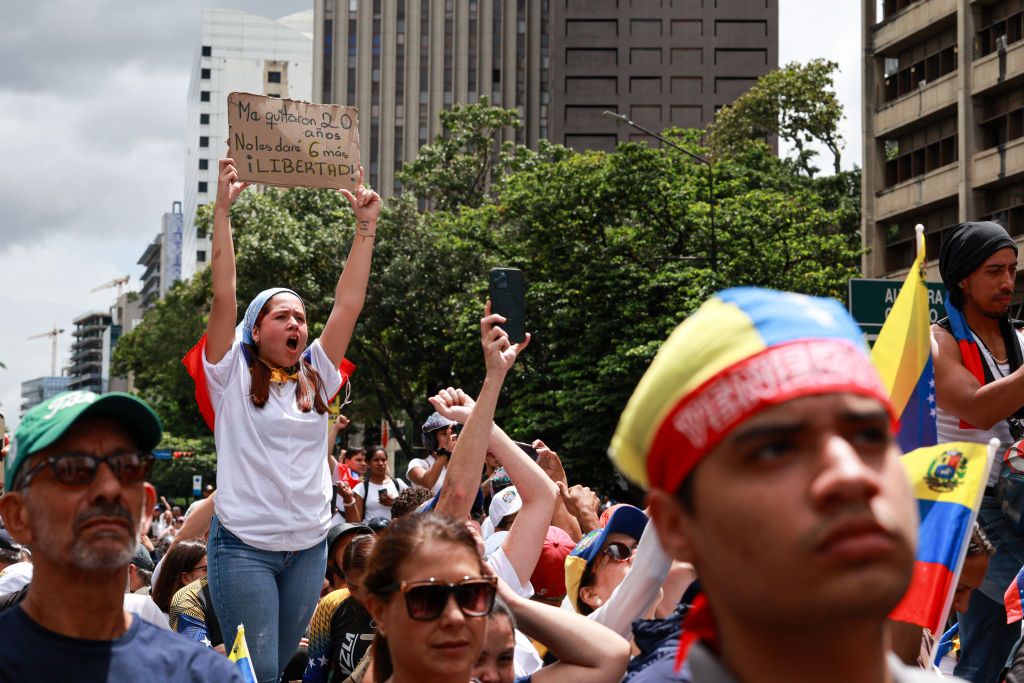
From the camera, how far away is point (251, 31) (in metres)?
133

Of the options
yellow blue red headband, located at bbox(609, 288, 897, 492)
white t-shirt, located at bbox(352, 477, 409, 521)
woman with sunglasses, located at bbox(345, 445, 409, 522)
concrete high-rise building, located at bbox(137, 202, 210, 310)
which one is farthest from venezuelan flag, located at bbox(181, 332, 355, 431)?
concrete high-rise building, located at bbox(137, 202, 210, 310)

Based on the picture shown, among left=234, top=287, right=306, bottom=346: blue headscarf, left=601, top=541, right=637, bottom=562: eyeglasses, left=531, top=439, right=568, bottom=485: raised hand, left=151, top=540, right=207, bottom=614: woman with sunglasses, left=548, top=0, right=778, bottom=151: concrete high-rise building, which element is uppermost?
left=548, top=0, right=778, bottom=151: concrete high-rise building

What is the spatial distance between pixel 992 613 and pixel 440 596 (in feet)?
8.53

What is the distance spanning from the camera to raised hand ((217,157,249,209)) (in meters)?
5.05

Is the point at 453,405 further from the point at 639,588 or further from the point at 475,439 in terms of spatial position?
the point at 639,588

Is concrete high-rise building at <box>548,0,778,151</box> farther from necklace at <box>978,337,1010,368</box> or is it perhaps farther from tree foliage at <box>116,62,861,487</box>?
necklace at <box>978,337,1010,368</box>

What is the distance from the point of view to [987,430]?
4.53 metres

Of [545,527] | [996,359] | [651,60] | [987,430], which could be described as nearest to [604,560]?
[545,527]

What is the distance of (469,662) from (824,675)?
6.29 feet

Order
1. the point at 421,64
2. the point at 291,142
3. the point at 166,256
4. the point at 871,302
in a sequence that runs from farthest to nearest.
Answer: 1. the point at 166,256
2. the point at 421,64
3. the point at 871,302
4. the point at 291,142

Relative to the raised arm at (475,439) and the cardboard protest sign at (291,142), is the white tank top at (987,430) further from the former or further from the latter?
the cardboard protest sign at (291,142)

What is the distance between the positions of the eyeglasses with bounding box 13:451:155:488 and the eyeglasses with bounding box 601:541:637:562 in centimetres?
201

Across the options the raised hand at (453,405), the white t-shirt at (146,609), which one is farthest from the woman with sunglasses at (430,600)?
the raised hand at (453,405)

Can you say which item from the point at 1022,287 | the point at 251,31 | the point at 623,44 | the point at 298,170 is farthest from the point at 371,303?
the point at 251,31
